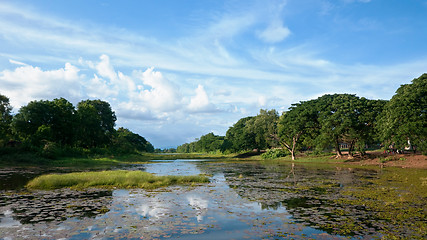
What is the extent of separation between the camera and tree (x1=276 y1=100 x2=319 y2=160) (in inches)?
2552

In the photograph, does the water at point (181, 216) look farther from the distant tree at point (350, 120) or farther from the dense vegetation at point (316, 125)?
the distant tree at point (350, 120)

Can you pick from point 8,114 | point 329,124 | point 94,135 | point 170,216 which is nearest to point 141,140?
point 94,135

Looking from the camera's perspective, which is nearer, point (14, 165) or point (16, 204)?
point (16, 204)

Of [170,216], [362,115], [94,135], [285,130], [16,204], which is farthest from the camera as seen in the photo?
[94,135]

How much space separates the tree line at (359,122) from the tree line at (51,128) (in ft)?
186

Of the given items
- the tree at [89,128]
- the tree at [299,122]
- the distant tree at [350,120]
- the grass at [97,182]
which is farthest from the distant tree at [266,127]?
the grass at [97,182]

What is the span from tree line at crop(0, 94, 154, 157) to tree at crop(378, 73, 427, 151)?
6544 cm

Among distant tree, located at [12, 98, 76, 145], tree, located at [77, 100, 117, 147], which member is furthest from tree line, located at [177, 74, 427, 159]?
distant tree, located at [12, 98, 76, 145]

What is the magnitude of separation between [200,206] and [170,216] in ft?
9.60

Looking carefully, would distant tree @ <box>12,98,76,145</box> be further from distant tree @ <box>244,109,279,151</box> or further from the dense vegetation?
distant tree @ <box>244,109,279,151</box>

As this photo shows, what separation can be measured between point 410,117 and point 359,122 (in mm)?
12726

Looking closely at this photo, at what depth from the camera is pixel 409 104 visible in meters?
41.6

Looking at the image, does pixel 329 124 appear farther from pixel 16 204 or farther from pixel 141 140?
pixel 141 140

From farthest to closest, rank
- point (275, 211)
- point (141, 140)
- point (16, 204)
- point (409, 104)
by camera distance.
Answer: point (141, 140), point (409, 104), point (16, 204), point (275, 211)
